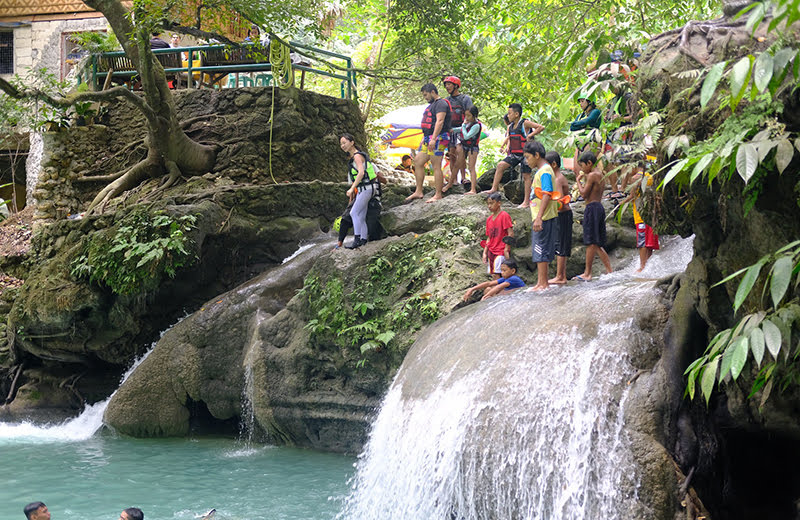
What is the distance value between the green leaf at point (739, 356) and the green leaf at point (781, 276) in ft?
0.99

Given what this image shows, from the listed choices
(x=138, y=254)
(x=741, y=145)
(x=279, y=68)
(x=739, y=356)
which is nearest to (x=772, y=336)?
(x=739, y=356)

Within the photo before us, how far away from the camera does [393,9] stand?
15766 millimetres

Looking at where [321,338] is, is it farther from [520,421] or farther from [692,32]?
[692,32]

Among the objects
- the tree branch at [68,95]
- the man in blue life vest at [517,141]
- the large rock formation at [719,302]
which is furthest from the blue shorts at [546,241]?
the tree branch at [68,95]

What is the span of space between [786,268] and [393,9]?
12761 millimetres

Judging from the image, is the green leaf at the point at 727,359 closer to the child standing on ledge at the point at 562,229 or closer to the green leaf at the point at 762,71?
the green leaf at the point at 762,71

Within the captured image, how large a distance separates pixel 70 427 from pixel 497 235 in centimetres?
709

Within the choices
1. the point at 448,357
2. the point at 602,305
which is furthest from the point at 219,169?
the point at 602,305

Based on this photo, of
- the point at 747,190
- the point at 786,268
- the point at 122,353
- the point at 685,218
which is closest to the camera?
the point at 786,268

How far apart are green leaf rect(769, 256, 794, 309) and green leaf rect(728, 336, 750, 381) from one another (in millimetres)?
301

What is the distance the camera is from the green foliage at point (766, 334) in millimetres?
4141

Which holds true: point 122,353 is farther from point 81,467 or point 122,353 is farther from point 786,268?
point 786,268

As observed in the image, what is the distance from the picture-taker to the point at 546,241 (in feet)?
29.8

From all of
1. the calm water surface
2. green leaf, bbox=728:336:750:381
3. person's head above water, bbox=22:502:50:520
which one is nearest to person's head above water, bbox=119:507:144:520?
person's head above water, bbox=22:502:50:520
